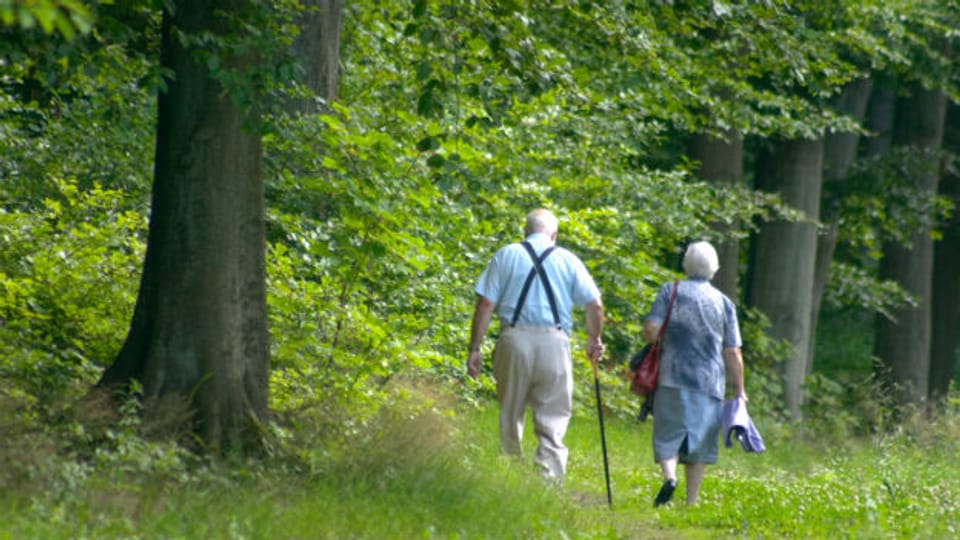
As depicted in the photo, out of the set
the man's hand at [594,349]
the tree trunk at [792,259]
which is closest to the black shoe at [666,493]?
the man's hand at [594,349]

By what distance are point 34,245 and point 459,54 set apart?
3.66 m

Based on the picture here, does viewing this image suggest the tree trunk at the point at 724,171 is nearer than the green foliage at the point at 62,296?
No

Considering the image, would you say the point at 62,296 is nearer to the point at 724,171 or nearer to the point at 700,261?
the point at 700,261

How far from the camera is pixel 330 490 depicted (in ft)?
26.2

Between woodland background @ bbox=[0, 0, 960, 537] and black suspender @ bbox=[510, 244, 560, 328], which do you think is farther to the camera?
black suspender @ bbox=[510, 244, 560, 328]

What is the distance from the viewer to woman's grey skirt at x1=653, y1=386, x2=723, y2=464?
1016cm

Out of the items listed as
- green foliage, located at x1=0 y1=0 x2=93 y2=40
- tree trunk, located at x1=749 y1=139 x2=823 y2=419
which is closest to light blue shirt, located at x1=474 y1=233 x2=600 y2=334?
green foliage, located at x1=0 y1=0 x2=93 y2=40

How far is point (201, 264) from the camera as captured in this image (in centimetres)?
850

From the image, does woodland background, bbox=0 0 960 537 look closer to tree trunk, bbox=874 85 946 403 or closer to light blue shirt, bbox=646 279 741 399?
light blue shirt, bbox=646 279 741 399

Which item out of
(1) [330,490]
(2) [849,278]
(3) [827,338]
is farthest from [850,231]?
(1) [330,490]

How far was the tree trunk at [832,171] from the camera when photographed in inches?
968

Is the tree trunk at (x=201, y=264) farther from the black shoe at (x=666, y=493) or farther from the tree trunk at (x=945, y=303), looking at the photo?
the tree trunk at (x=945, y=303)

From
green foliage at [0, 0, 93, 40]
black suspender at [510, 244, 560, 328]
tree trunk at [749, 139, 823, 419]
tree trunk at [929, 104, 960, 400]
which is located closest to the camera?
green foliage at [0, 0, 93, 40]

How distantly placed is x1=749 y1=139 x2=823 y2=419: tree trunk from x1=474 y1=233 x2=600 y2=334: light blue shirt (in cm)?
1268
